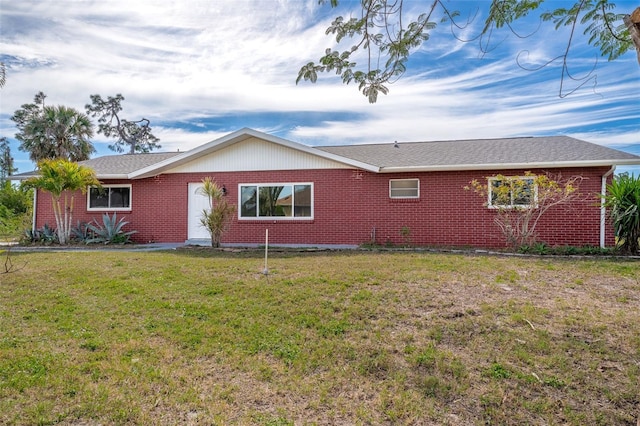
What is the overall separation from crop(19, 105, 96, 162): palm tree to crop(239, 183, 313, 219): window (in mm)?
14166

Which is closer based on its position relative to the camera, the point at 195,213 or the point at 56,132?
the point at 195,213

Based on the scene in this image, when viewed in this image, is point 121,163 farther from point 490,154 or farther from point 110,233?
point 490,154

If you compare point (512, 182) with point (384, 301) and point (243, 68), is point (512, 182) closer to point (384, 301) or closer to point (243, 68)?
point (384, 301)

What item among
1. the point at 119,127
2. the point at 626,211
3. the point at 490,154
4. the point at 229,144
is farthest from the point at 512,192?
the point at 119,127

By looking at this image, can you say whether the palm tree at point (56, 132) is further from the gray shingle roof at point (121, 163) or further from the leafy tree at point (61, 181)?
the leafy tree at point (61, 181)

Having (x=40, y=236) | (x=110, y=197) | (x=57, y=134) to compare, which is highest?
(x=57, y=134)

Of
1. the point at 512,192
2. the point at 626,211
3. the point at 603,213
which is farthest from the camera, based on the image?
the point at 603,213

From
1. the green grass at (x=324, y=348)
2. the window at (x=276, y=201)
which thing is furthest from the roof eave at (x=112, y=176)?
the green grass at (x=324, y=348)

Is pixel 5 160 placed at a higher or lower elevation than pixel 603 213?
higher

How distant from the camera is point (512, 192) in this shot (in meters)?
10.5

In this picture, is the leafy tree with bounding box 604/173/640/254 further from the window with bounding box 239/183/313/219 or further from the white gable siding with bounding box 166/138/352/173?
the window with bounding box 239/183/313/219

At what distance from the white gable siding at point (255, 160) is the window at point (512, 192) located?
4.62 metres

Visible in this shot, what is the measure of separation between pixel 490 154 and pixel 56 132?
22410 mm

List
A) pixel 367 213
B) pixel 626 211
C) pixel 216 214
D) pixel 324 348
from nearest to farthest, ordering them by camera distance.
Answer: pixel 324 348 → pixel 626 211 → pixel 216 214 → pixel 367 213
